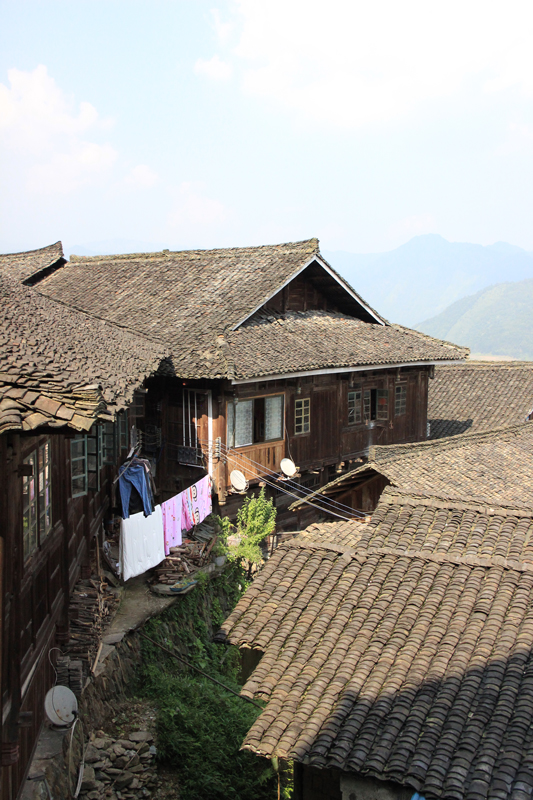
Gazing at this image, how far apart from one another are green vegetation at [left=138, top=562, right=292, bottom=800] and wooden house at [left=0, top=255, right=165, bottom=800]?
10.3ft

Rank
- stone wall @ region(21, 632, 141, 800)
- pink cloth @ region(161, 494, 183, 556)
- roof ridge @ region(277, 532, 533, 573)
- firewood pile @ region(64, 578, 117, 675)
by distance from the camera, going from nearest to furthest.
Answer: roof ridge @ region(277, 532, 533, 573) < stone wall @ region(21, 632, 141, 800) < firewood pile @ region(64, 578, 117, 675) < pink cloth @ region(161, 494, 183, 556)

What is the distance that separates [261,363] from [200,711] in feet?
29.1

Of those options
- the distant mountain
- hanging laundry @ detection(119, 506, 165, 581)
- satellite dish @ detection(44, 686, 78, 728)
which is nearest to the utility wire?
hanging laundry @ detection(119, 506, 165, 581)

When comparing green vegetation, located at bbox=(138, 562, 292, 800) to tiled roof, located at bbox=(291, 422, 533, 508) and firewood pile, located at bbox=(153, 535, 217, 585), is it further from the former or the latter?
tiled roof, located at bbox=(291, 422, 533, 508)

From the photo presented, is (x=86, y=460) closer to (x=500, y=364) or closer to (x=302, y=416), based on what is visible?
(x=302, y=416)

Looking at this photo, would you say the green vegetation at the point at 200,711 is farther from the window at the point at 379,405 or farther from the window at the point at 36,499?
the window at the point at 379,405

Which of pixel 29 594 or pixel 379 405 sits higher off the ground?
pixel 29 594

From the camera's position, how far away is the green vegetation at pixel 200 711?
13.0 m

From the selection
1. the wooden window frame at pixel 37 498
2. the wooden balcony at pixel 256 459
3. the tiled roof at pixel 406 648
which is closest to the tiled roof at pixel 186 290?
the wooden balcony at pixel 256 459

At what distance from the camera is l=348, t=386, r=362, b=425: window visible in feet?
76.9

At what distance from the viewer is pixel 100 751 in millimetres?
11648

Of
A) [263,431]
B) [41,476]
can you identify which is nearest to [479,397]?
[263,431]

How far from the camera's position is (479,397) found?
32.6 metres

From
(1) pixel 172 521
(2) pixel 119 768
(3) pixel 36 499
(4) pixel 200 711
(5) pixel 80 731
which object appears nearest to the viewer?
(3) pixel 36 499
